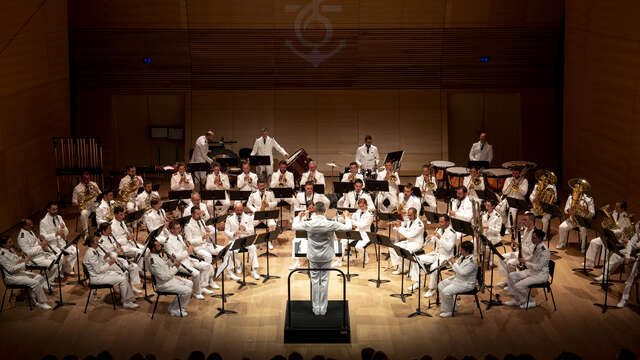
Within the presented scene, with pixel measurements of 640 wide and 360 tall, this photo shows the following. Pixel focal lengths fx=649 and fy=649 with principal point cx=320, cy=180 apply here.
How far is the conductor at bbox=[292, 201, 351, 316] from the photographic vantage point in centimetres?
950

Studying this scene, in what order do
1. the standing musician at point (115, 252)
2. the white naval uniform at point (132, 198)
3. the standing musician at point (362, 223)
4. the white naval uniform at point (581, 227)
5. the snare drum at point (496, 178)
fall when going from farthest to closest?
1. the snare drum at point (496, 178)
2. the white naval uniform at point (132, 198)
3. the white naval uniform at point (581, 227)
4. the standing musician at point (362, 223)
5. the standing musician at point (115, 252)

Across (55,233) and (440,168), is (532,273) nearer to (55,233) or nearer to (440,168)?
(440,168)

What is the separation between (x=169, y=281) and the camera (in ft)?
33.3

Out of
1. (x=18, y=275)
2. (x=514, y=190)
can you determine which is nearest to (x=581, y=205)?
(x=514, y=190)

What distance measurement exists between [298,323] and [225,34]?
11.5 m

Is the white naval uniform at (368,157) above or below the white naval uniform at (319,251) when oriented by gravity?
above

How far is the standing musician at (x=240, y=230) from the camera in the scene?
11806 mm

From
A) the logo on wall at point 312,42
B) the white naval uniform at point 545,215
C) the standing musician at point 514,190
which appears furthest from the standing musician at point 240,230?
the logo on wall at point 312,42

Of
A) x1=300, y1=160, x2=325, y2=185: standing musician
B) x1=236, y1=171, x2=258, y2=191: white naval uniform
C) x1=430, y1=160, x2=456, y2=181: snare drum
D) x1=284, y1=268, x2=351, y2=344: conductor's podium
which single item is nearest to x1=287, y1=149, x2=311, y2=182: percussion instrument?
x1=300, y1=160, x2=325, y2=185: standing musician

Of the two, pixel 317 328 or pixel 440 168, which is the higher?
pixel 440 168

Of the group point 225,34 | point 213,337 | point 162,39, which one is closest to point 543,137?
point 225,34

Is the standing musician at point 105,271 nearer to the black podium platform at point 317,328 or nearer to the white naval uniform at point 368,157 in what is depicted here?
the black podium platform at point 317,328

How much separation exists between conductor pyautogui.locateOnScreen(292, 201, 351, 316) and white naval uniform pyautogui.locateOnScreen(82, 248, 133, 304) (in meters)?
3.08

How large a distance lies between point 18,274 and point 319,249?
484 centimetres
